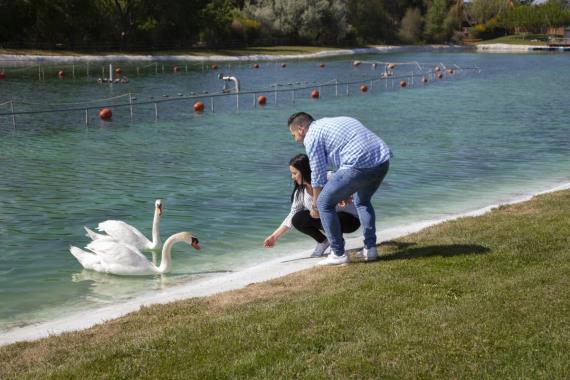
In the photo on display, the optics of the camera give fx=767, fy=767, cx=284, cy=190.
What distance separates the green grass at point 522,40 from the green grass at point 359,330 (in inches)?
5747

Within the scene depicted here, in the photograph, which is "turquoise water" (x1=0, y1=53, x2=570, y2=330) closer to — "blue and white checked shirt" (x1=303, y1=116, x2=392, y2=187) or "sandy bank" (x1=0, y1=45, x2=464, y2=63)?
"blue and white checked shirt" (x1=303, y1=116, x2=392, y2=187)

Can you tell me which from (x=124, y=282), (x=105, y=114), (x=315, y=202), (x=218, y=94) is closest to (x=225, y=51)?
(x=218, y=94)

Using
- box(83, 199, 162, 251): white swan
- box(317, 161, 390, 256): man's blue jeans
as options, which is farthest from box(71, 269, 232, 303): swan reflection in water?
box(317, 161, 390, 256): man's blue jeans

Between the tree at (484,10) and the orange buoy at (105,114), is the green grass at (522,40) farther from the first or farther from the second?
the orange buoy at (105,114)

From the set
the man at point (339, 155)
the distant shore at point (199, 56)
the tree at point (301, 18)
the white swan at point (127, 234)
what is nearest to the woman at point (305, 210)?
the man at point (339, 155)

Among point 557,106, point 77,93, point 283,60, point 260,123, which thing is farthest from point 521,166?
point 283,60

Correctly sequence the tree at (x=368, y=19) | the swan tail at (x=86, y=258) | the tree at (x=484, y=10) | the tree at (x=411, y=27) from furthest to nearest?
the tree at (x=484, y=10) → the tree at (x=411, y=27) → the tree at (x=368, y=19) → the swan tail at (x=86, y=258)

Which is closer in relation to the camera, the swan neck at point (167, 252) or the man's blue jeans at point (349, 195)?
the man's blue jeans at point (349, 195)

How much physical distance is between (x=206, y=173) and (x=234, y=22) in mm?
82476

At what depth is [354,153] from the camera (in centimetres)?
921

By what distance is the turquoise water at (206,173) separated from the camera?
13.0m

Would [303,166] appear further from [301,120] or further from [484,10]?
[484,10]

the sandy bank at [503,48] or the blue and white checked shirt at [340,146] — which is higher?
the sandy bank at [503,48]

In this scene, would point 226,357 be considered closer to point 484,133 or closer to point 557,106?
point 484,133
